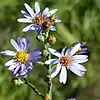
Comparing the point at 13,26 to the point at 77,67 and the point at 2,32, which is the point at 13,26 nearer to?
the point at 2,32

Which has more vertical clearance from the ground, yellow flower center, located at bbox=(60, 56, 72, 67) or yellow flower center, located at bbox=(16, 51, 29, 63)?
yellow flower center, located at bbox=(16, 51, 29, 63)

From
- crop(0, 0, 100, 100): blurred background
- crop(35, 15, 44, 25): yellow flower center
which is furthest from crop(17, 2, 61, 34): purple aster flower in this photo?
crop(0, 0, 100, 100): blurred background

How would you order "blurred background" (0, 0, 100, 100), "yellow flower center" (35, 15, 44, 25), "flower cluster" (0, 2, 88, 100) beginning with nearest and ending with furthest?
"flower cluster" (0, 2, 88, 100), "yellow flower center" (35, 15, 44, 25), "blurred background" (0, 0, 100, 100)

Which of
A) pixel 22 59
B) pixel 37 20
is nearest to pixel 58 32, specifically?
pixel 37 20

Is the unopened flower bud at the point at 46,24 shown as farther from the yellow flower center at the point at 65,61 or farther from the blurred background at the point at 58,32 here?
the blurred background at the point at 58,32

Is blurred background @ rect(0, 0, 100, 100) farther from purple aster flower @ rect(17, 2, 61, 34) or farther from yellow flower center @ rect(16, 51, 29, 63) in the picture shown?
yellow flower center @ rect(16, 51, 29, 63)

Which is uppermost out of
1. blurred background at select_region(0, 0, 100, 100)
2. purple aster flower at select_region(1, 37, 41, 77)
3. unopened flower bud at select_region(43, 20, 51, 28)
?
unopened flower bud at select_region(43, 20, 51, 28)

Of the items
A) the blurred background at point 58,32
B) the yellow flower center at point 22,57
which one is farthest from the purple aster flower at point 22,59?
the blurred background at point 58,32
